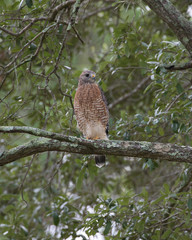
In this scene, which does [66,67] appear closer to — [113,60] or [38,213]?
[113,60]

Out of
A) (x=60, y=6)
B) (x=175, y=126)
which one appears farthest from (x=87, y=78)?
(x=175, y=126)

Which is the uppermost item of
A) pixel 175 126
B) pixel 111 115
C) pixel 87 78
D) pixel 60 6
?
pixel 87 78

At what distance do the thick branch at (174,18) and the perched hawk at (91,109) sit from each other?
6.70ft

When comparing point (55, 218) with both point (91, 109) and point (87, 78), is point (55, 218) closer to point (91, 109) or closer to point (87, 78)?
point (91, 109)

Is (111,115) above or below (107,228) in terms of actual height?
above

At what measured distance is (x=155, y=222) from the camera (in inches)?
168

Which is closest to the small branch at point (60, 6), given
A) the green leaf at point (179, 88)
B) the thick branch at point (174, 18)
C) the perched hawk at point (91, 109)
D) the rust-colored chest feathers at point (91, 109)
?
the thick branch at point (174, 18)

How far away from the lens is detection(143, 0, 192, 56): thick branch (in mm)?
3410

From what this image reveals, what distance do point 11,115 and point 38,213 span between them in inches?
96.1

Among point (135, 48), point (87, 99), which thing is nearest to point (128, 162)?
point (87, 99)

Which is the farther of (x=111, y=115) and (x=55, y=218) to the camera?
(x=111, y=115)

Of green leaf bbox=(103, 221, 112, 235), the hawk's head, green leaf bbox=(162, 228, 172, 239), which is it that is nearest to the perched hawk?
the hawk's head

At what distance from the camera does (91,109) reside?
17.7 ft

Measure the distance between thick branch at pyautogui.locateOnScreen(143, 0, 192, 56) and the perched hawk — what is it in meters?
2.04
